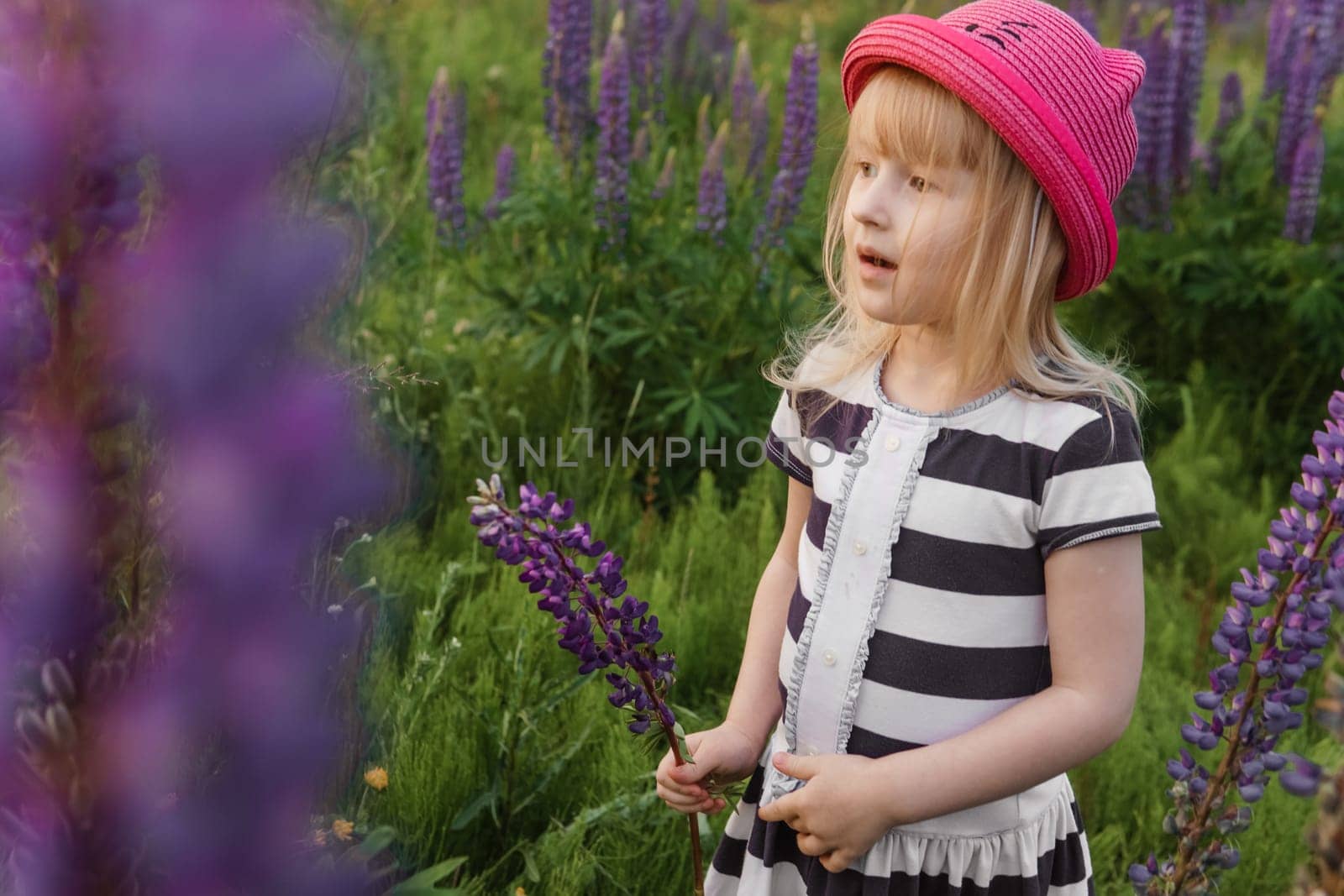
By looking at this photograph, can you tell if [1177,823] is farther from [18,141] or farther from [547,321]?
[547,321]

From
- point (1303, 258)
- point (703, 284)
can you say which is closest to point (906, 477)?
point (703, 284)

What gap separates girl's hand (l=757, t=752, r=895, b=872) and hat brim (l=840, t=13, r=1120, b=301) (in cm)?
60

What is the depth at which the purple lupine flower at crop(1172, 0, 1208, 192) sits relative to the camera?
3.92 m

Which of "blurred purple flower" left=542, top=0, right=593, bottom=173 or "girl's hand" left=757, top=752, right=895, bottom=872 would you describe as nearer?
"girl's hand" left=757, top=752, right=895, bottom=872

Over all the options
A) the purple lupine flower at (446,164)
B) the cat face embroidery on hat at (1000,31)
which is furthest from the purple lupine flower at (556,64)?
the cat face embroidery on hat at (1000,31)

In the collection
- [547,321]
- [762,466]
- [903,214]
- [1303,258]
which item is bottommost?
[762,466]

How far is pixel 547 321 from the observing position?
311cm

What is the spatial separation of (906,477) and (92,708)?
0.97 metres

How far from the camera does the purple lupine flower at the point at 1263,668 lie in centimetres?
117

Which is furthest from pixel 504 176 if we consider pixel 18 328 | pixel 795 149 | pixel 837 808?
pixel 18 328

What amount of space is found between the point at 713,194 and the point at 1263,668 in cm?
210

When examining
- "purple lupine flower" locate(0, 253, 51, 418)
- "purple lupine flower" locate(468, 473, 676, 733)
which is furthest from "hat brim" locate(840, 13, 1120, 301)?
"purple lupine flower" locate(0, 253, 51, 418)

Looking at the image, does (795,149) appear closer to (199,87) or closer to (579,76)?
(579,76)

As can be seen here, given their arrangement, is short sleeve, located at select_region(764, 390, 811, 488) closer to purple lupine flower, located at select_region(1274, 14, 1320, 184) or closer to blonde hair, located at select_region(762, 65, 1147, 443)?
blonde hair, located at select_region(762, 65, 1147, 443)
